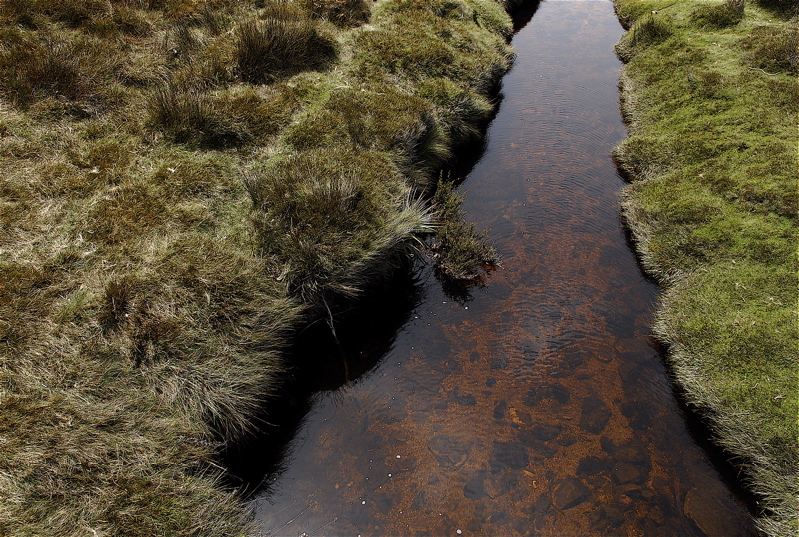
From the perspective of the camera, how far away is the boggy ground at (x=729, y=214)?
5.57 meters

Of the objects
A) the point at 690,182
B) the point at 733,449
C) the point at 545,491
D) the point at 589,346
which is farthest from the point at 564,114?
the point at 545,491


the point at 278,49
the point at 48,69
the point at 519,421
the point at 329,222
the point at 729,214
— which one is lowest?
the point at 519,421

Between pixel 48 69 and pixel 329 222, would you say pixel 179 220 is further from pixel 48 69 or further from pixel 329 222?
pixel 48 69

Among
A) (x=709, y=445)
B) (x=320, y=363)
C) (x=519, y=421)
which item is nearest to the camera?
(x=709, y=445)

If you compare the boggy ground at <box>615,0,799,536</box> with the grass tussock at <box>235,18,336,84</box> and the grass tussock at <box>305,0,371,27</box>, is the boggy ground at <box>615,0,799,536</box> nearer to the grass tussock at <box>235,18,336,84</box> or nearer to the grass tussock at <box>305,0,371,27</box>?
the grass tussock at <box>235,18,336,84</box>

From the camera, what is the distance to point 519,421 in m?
5.93

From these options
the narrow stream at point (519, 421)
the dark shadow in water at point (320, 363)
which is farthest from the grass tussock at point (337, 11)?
the dark shadow in water at point (320, 363)

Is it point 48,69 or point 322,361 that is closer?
point 322,361

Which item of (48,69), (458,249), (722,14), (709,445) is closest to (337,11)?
(48,69)

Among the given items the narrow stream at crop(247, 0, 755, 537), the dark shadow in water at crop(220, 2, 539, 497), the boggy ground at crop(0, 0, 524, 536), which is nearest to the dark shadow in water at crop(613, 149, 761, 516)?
the narrow stream at crop(247, 0, 755, 537)

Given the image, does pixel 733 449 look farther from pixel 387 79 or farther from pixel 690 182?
pixel 387 79

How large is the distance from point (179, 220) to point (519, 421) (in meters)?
5.91

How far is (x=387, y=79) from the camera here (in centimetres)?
1116

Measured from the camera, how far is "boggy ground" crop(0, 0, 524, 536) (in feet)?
15.0
